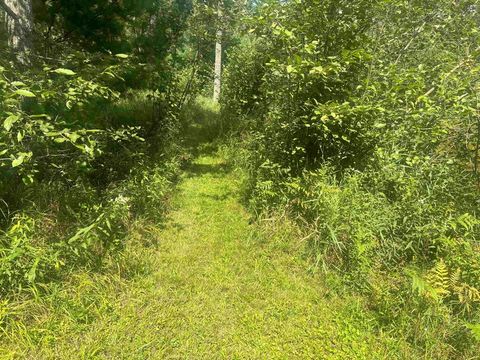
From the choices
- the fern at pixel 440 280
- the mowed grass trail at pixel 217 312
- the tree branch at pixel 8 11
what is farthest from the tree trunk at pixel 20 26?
the fern at pixel 440 280

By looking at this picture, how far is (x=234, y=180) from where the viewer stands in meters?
5.75

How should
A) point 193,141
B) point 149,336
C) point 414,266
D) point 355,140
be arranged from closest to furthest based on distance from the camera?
point 149,336, point 414,266, point 355,140, point 193,141

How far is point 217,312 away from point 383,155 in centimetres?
293

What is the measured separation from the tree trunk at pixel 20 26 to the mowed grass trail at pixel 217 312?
255 centimetres

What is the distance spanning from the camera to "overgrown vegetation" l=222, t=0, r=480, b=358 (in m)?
2.98

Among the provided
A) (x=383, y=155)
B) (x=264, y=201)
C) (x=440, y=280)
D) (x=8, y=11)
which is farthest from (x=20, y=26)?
(x=440, y=280)

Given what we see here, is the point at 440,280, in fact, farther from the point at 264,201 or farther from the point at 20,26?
the point at 20,26

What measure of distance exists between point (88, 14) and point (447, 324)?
5.83 metres

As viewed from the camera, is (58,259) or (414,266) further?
(414,266)

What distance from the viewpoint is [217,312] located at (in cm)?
299

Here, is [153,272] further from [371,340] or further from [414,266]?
[414,266]

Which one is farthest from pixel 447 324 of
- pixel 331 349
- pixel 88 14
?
pixel 88 14

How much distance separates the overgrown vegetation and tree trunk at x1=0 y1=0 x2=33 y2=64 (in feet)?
8.60

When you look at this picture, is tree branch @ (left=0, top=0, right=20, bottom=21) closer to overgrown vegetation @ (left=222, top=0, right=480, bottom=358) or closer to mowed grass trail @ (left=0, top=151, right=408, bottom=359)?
overgrown vegetation @ (left=222, top=0, right=480, bottom=358)
